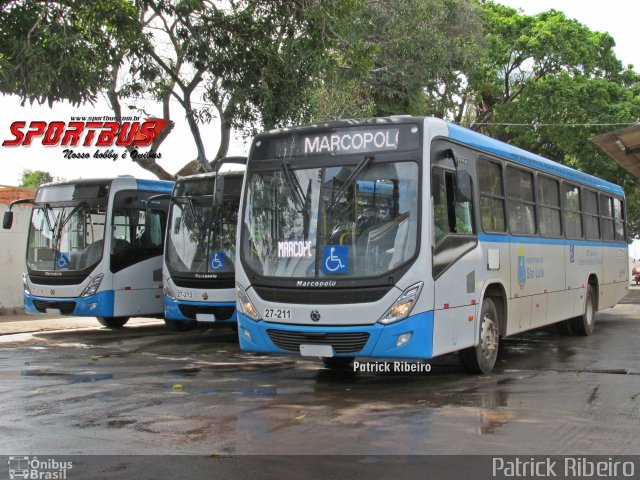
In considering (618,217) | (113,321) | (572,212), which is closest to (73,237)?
(113,321)

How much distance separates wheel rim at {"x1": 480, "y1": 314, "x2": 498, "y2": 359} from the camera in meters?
9.40

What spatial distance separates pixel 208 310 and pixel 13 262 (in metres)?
8.21

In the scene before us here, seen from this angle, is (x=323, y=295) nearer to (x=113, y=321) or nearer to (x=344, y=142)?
(x=344, y=142)

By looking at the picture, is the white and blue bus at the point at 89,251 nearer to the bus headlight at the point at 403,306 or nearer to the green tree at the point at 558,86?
the bus headlight at the point at 403,306

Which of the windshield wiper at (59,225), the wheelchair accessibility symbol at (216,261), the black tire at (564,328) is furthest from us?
the windshield wiper at (59,225)

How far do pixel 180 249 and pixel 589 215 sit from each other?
795 centimetres

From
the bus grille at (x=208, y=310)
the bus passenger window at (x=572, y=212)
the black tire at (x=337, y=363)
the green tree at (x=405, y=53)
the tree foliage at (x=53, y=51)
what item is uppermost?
the green tree at (x=405, y=53)

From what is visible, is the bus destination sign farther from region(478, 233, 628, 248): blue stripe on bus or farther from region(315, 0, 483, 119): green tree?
region(315, 0, 483, 119): green tree

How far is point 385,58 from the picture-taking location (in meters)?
21.1

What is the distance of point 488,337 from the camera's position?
9523 mm

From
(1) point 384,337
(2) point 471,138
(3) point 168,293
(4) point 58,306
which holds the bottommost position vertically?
(1) point 384,337

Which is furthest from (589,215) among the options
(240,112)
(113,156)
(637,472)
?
(113,156)

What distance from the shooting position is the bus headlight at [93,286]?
47.8 feet

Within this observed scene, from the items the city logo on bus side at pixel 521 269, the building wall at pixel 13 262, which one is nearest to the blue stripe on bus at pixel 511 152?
the city logo on bus side at pixel 521 269
